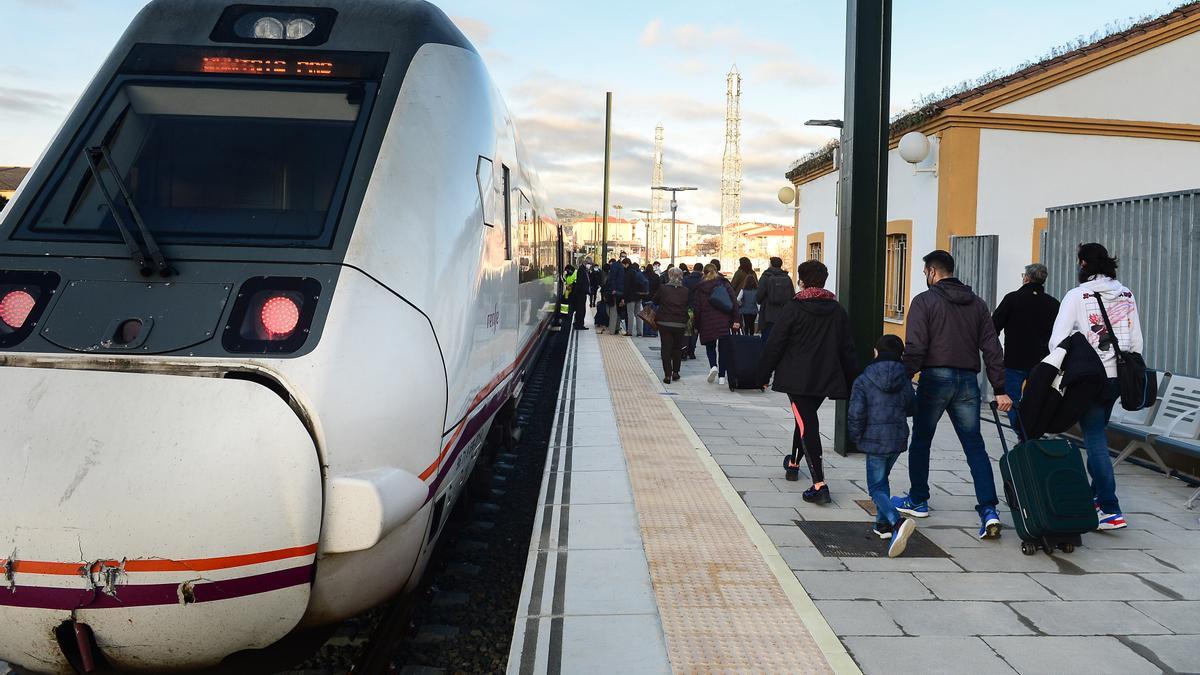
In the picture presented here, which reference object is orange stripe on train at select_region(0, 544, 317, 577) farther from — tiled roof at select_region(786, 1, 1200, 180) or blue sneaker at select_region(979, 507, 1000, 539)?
tiled roof at select_region(786, 1, 1200, 180)

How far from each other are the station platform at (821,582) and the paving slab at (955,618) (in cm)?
1

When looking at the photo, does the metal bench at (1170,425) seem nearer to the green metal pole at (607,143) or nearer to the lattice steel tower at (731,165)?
the green metal pole at (607,143)

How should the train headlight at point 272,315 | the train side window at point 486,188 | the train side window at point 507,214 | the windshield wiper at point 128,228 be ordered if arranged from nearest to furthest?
the train headlight at point 272,315, the windshield wiper at point 128,228, the train side window at point 486,188, the train side window at point 507,214

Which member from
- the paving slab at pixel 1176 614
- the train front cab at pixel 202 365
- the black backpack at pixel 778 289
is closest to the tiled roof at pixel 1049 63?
the black backpack at pixel 778 289

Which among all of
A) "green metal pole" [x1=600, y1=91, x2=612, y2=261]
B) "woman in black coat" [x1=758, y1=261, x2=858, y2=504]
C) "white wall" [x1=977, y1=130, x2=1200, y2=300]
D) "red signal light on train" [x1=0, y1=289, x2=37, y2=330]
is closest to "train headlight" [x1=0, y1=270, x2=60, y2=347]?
"red signal light on train" [x1=0, y1=289, x2=37, y2=330]

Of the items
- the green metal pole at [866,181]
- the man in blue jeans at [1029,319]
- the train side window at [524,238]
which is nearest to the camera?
the train side window at [524,238]

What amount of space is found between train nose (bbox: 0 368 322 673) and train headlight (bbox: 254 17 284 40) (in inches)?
70.3

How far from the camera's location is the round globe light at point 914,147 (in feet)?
39.6

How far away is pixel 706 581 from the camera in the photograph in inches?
183

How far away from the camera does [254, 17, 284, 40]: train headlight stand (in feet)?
12.9

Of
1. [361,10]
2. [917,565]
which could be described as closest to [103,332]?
[361,10]

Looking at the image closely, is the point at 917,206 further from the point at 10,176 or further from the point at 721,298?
the point at 10,176

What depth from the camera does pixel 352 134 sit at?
12.1 feet

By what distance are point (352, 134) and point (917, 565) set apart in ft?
12.2
